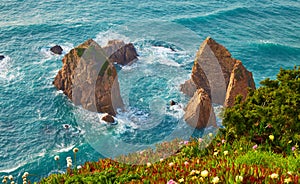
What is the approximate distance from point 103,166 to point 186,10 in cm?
5576

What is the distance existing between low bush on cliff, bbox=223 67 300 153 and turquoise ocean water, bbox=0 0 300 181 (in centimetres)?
1658

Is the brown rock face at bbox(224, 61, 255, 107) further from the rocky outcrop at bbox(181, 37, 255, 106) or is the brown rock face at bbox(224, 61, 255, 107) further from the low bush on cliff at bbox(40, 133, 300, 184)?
the low bush on cliff at bbox(40, 133, 300, 184)

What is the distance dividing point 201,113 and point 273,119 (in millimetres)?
20529

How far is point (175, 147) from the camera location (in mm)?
13883

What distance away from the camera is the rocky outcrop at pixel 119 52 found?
45906 mm

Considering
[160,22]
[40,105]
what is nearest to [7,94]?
[40,105]

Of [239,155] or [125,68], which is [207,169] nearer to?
[239,155]

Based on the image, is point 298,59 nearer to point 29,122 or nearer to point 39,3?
point 29,122

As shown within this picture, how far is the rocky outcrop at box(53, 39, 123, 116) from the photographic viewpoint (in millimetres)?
36281

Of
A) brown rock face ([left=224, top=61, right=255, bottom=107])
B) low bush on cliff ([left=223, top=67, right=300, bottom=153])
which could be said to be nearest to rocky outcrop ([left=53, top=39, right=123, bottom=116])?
brown rock face ([left=224, top=61, right=255, bottom=107])

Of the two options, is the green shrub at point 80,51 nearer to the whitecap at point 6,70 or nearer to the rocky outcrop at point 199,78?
the whitecap at point 6,70

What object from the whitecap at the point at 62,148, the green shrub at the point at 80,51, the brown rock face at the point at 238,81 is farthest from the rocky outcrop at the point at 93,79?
the brown rock face at the point at 238,81

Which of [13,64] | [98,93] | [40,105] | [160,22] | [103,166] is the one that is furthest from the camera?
[160,22]

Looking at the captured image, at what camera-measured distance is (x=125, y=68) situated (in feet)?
148
